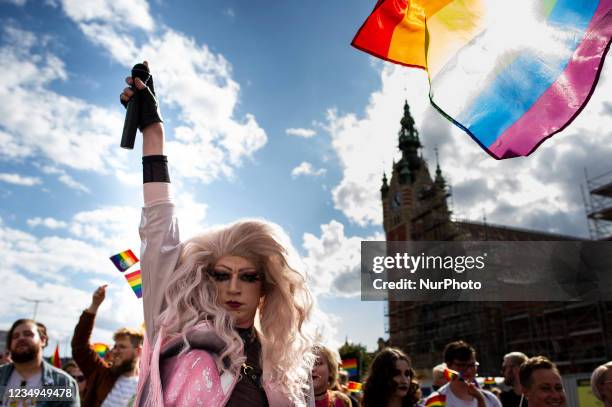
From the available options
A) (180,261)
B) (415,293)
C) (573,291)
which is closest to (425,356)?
(573,291)

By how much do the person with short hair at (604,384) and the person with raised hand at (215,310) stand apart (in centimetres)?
310

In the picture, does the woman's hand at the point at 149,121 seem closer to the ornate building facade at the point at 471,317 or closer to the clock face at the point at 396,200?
the ornate building facade at the point at 471,317

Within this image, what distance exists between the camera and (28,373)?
13.6 feet

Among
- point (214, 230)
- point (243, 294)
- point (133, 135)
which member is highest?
Result: point (133, 135)

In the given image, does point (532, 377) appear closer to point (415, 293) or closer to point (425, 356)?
point (415, 293)

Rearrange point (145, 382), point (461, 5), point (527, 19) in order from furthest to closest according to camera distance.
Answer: point (461, 5) → point (527, 19) → point (145, 382)

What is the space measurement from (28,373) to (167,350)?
3.01 m

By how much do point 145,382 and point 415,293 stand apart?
17.2ft

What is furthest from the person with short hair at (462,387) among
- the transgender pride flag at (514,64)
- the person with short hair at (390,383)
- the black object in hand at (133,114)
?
the black object in hand at (133,114)

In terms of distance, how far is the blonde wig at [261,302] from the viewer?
191cm

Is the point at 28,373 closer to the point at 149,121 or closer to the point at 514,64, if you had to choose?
the point at 149,121

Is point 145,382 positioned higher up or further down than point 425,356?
further down

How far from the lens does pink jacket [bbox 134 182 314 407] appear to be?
172 cm

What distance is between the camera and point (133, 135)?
6.51ft
